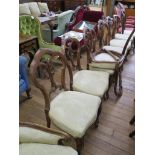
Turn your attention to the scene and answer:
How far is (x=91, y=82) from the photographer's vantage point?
6.27ft

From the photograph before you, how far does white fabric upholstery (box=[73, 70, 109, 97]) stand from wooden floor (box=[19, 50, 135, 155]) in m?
0.39

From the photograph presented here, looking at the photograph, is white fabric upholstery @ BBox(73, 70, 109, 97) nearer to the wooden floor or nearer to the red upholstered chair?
the wooden floor

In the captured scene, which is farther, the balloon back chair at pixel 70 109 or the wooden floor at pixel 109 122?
the wooden floor at pixel 109 122

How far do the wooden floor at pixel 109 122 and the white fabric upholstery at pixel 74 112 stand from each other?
0.39 m

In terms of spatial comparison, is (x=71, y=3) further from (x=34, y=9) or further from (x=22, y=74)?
(x=22, y=74)

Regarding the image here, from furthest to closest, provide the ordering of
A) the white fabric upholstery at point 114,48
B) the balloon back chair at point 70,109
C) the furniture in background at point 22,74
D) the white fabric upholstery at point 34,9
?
the white fabric upholstery at point 34,9
the white fabric upholstery at point 114,48
the furniture in background at point 22,74
the balloon back chair at point 70,109

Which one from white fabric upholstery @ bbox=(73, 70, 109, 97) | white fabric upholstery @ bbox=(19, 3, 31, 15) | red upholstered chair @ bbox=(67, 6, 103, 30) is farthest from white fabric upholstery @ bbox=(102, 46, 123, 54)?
white fabric upholstery @ bbox=(19, 3, 31, 15)

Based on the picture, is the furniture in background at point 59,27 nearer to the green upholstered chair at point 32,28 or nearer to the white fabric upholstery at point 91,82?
the green upholstered chair at point 32,28

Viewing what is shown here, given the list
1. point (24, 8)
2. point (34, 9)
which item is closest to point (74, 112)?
point (24, 8)

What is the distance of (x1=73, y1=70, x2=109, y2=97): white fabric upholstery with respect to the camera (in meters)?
1.80

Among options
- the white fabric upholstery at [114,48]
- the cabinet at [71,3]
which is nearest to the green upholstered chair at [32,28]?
the white fabric upholstery at [114,48]

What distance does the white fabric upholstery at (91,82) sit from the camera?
180cm

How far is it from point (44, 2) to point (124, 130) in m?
5.43
